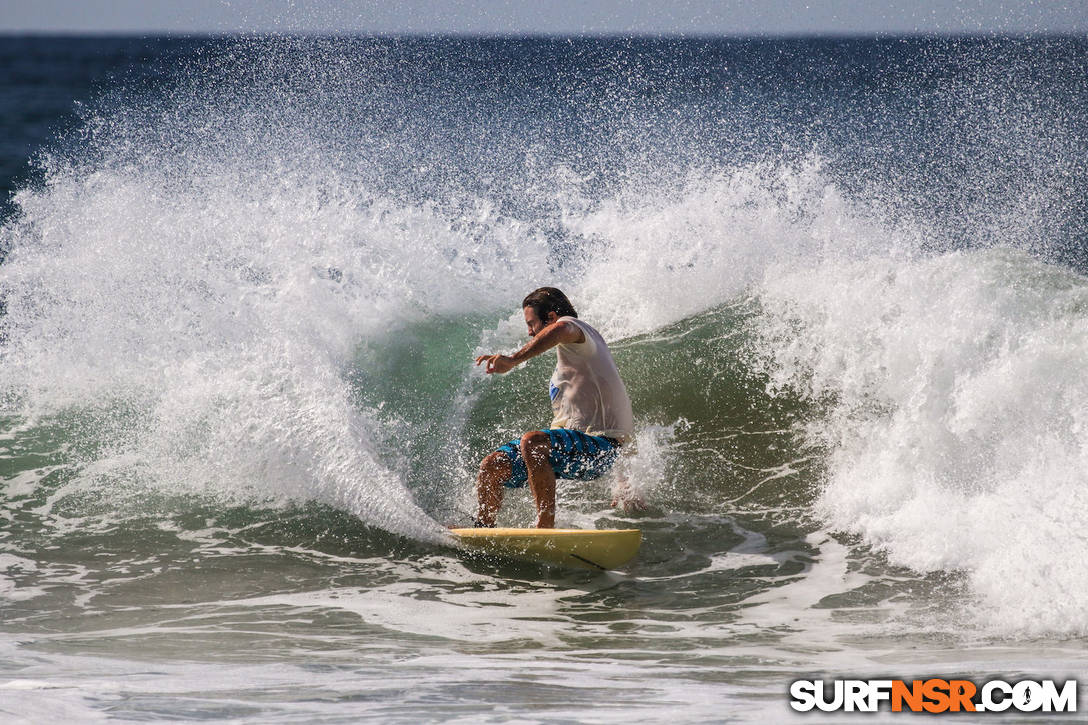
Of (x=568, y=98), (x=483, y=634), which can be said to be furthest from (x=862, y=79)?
(x=483, y=634)

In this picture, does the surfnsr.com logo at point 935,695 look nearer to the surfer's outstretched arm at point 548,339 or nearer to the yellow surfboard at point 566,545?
the yellow surfboard at point 566,545

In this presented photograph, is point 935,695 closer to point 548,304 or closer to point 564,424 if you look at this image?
point 564,424

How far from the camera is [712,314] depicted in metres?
8.90

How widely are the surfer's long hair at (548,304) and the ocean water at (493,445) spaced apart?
127 centimetres

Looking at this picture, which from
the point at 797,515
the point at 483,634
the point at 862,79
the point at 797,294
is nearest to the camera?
the point at 483,634

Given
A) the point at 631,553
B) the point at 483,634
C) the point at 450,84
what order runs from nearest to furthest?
the point at 483,634 → the point at 631,553 → the point at 450,84

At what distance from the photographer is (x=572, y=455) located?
5.59 meters

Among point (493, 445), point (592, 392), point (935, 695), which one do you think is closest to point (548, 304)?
point (592, 392)

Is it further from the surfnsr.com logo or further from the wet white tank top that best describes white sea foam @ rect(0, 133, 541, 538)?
the surfnsr.com logo

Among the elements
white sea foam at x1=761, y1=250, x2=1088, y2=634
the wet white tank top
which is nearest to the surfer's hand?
the wet white tank top

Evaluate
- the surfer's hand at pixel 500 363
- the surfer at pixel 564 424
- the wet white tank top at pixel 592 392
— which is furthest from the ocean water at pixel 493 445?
the surfer's hand at pixel 500 363

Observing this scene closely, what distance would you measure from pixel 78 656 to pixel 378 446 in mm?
2545

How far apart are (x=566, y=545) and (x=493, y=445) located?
2.09 meters

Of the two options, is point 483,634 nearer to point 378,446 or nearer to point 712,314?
point 378,446
